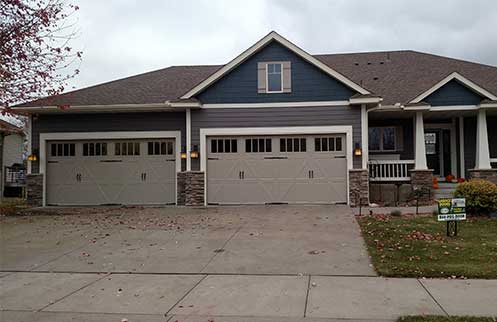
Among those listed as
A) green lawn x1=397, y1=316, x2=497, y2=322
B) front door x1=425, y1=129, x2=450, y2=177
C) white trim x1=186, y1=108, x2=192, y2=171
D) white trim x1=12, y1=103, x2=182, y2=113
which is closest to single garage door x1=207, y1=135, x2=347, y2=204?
white trim x1=186, y1=108, x2=192, y2=171

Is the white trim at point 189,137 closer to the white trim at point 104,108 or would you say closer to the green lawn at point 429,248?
the white trim at point 104,108

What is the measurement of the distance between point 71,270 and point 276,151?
9.30 m

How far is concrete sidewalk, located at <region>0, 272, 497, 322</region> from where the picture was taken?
16.0 ft

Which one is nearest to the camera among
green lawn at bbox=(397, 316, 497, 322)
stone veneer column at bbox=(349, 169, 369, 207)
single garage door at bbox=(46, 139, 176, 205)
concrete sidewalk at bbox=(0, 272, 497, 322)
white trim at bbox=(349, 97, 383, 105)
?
green lawn at bbox=(397, 316, 497, 322)

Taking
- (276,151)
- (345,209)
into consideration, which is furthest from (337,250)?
(276,151)

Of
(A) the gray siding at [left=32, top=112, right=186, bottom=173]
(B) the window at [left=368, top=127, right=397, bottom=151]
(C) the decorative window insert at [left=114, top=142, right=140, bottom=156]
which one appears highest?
(A) the gray siding at [left=32, top=112, right=186, bottom=173]

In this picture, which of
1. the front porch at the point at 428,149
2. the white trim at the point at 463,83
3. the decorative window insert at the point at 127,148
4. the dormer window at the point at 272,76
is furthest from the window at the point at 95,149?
the white trim at the point at 463,83

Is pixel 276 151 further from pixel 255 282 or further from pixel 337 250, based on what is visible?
pixel 255 282

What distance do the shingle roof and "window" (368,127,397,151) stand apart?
1.70 meters

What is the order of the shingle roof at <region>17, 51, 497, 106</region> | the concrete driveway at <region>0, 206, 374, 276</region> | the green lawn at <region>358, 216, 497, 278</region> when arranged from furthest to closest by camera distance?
the shingle roof at <region>17, 51, 497, 106</region>, the concrete driveway at <region>0, 206, 374, 276</region>, the green lawn at <region>358, 216, 497, 278</region>

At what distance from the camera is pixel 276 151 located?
15.3 m

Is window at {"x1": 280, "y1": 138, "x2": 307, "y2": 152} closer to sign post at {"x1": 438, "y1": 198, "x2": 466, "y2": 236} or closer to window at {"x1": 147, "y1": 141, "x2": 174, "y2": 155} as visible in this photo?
window at {"x1": 147, "y1": 141, "x2": 174, "y2": 155}

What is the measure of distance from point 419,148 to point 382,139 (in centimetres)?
234

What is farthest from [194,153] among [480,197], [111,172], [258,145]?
[480,197]
